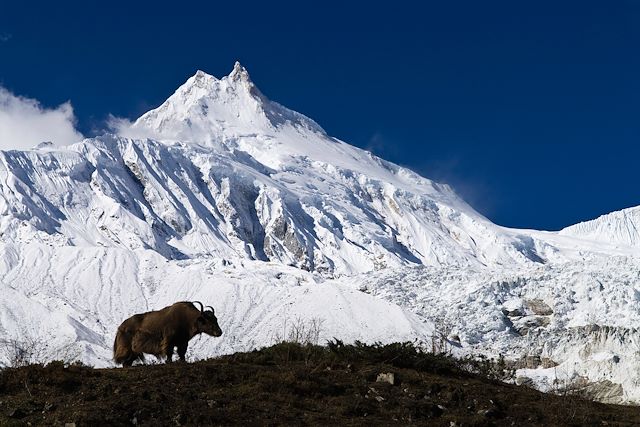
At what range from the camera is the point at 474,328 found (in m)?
95.6

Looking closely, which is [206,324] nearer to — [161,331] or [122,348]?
[161,331]

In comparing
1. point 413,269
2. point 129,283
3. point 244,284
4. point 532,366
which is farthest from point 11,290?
point 532,366

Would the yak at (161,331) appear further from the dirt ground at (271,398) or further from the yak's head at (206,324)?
the dirt ground at (271,398)

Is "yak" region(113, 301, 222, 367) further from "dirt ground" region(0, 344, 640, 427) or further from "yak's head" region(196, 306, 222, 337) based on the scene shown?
"dirt ground" region(0, 344, 640, 427)

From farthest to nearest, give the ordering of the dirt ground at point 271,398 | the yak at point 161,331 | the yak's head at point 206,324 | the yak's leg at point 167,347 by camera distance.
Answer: the yak's head at point 206,324, the yak at point 161,331, the yak's leg at point 167,347, the dirt ground at point 271,398

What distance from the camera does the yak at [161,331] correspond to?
46.4ft

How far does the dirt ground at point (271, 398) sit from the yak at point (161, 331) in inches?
33.5

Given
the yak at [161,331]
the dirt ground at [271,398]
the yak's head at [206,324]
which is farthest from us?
the yak's head at [206,324]

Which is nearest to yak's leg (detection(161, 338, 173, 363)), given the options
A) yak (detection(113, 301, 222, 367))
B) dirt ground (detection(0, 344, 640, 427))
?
yak (detection(113, 301, 222, 367))

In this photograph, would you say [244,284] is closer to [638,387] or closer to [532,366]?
[532,366]

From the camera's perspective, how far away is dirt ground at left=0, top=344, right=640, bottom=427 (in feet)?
33.7

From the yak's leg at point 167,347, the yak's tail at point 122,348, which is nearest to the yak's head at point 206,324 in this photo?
the yak's leg at point 167,347

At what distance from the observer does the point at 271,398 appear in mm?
11297

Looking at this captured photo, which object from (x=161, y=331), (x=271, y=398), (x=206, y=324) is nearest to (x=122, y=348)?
(x=161, y=331)
